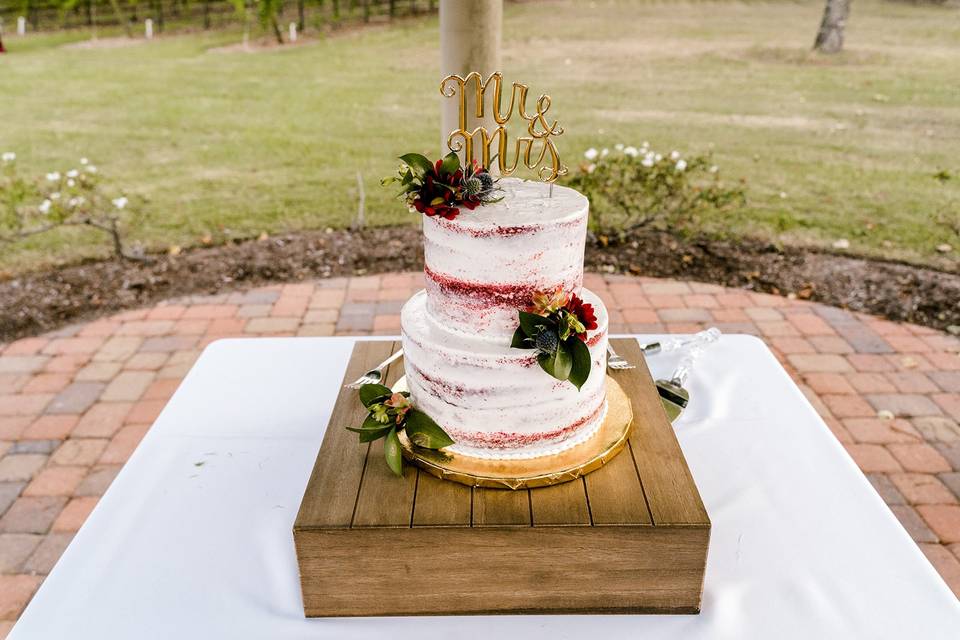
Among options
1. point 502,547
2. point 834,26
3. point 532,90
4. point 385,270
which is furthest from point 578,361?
point 834,26

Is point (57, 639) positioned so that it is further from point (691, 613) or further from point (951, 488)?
point (951, 488)

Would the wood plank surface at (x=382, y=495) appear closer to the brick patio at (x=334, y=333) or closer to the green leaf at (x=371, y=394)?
the green leaf at (x=371, y=394)

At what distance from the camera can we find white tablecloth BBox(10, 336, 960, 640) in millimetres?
1608

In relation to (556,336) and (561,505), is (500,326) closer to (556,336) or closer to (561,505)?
(556,336)

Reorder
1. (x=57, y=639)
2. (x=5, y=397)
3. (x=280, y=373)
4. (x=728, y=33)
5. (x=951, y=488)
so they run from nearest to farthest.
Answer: (x=57, y=639)
(x=280, y=373)
(x=951, y=488)
(x=5, y=397)
(x=728, y=33)

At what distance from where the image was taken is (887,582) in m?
1.68

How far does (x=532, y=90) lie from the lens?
37.7 feet

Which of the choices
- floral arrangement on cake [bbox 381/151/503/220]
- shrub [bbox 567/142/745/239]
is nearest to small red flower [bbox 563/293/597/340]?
floral arrangement on cake [bbox 381/151/503/220]

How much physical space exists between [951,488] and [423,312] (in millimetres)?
2594

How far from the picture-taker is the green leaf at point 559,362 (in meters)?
1.56

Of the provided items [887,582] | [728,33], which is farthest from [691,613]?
[728,33]

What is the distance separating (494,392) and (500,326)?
0.15 metres

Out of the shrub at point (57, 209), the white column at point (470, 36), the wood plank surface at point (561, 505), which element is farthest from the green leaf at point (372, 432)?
the shrub at point (57, 209)

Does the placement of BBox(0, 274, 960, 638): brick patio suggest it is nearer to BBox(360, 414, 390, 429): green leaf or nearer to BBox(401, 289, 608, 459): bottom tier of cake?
BBox(360, 414, 390, 429): green leaf
